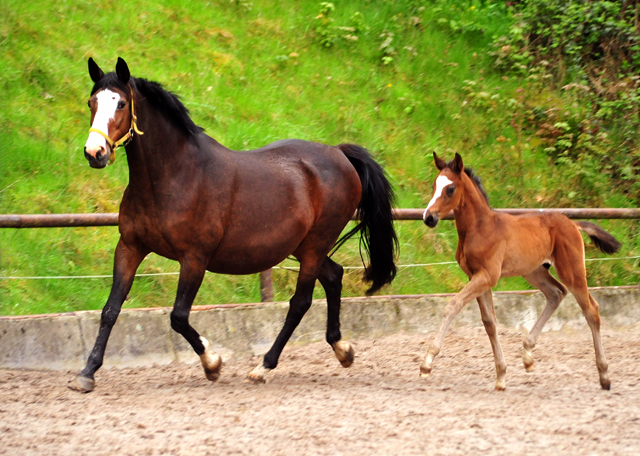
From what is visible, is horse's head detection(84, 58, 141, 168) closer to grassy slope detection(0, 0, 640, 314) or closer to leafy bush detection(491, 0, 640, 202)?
grassy slope detection(0, 0, 640, 314)

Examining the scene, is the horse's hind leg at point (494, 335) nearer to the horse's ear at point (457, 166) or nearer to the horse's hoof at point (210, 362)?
the horse's ear at point (457, 166)

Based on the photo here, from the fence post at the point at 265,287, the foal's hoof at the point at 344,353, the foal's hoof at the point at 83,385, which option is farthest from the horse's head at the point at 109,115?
the foal's hoof at the point at 344,353

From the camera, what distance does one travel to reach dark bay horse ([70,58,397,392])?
4363 mm

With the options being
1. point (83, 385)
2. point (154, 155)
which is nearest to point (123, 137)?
point (154, 155)

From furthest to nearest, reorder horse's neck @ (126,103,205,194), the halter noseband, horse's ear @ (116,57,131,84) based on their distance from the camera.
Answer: horse's neck @ (126,103,205,194), horse's ear @ (116,57,131,84), the halter noseband

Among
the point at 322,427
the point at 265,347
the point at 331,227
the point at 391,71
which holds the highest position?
the point at 391,71

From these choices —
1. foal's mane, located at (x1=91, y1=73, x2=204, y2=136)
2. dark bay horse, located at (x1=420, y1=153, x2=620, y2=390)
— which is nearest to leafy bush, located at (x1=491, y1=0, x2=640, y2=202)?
dark bay horse, located at (x1=420, y1=153, x2=620, y2=390)

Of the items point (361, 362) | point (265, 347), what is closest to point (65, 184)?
point (265, 347)

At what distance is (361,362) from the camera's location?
18.5 ft

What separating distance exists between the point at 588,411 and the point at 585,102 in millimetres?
7919

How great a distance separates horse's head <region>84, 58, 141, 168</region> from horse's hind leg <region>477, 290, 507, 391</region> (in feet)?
8.68

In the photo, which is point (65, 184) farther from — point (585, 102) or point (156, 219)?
point (585, 102)

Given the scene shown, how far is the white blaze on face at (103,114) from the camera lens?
3994mm

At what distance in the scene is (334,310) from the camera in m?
5.52
